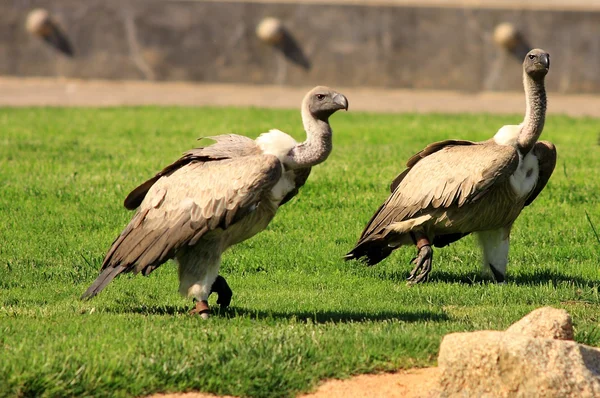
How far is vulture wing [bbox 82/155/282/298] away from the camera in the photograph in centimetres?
723

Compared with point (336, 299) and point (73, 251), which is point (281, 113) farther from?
point (336, 299)

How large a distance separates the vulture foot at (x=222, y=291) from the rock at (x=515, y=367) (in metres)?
2.14

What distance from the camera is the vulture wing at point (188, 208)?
23.7 feet

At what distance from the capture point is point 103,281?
744 cm

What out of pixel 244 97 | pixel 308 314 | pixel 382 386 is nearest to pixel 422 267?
pixel 308 314

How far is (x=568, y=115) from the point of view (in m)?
18.0

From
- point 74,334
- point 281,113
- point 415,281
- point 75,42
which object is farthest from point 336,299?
point 75,42

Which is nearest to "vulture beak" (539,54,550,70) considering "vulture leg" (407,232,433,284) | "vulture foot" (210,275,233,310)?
"vulture leg" (407,232,433,284)

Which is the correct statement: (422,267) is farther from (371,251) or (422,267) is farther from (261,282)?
(261,282)

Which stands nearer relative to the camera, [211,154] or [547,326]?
[547,326]

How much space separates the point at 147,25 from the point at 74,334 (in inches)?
546

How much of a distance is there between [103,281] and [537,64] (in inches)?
149

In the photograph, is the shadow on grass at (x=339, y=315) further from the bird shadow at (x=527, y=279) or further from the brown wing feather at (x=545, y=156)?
the brown wing feather at (x=545, y=156)

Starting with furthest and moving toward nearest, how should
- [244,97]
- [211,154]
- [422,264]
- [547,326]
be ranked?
[244,97], [422,264], [211,154], [547,326]
